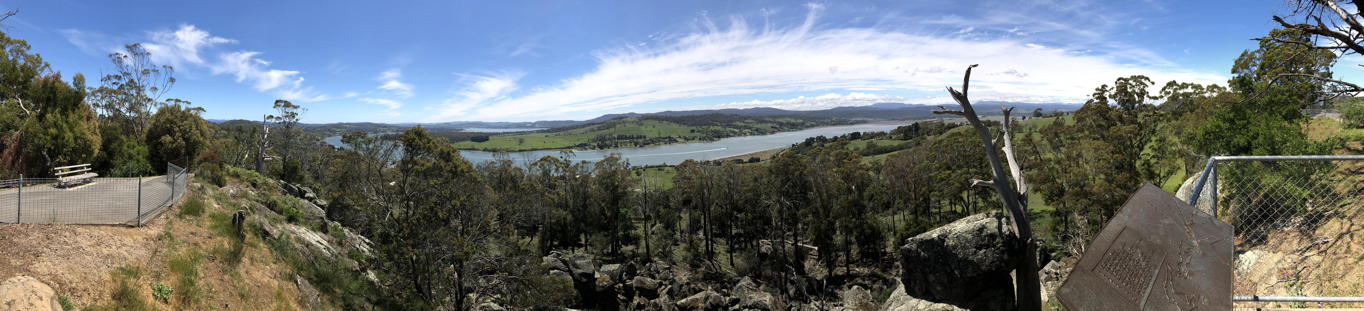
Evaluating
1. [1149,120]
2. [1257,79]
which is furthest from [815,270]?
[1257,79]

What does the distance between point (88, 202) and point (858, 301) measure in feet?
82.7

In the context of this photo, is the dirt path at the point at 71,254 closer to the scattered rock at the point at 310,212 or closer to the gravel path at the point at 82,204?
the gravel path at the point at 82,204

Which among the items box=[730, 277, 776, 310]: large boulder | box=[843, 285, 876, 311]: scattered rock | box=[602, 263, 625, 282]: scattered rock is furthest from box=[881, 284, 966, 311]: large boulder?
box=[602, 263, 625, 282]: scattered rock

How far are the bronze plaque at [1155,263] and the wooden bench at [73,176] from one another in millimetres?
19796

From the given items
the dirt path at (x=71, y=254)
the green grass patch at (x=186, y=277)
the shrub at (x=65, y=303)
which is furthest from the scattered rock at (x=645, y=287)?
the shrub at (x=65, y=303)

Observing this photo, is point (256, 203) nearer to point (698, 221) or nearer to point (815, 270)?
point (815, 270)

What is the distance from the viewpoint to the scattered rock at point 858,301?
21062 millimetres

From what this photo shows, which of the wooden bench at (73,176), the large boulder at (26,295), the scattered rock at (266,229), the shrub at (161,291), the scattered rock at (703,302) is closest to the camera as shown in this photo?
the large boulder at (26,295)

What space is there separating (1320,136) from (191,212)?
3669 centimetres

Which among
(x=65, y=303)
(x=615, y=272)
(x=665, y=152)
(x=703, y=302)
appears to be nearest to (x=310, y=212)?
(x=65, y=303)

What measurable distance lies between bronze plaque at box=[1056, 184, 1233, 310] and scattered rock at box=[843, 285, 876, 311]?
18726 millimetres

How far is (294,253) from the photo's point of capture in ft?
42.1

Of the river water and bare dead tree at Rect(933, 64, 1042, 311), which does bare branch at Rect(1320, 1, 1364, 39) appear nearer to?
bare dead tree at Rect(933, 64, 1042, 311)

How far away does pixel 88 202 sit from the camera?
10.5 m
